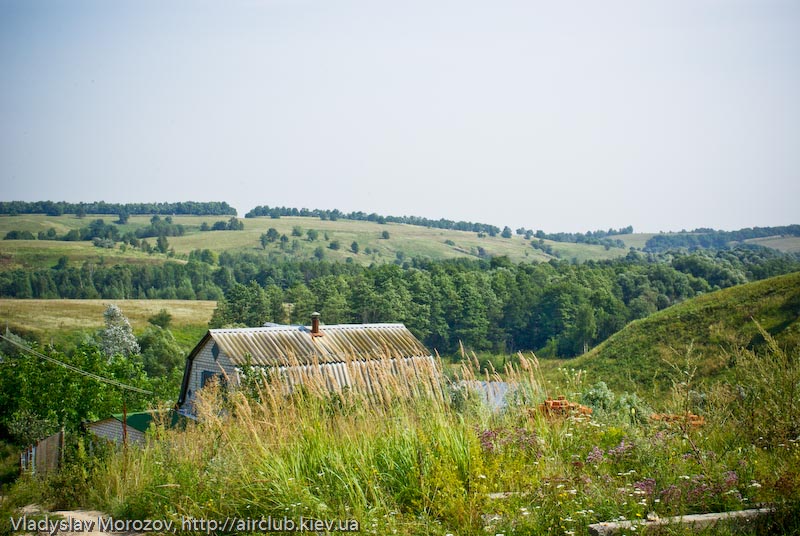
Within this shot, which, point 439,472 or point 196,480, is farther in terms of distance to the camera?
point 196,480

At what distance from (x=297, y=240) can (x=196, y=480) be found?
158 meters

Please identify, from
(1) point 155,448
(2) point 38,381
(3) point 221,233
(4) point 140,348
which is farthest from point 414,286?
(3) point 221,233

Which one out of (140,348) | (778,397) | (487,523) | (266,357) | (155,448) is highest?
(778,397)

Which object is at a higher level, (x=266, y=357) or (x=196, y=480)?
(x=196, y=480)

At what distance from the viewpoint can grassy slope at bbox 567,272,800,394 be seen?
3653cm

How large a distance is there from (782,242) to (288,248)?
11993cm

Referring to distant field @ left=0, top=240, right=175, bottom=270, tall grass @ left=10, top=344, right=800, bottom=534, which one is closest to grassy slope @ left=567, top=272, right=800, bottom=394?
tall grass @ left=10, top=344, right=800, bottom=534

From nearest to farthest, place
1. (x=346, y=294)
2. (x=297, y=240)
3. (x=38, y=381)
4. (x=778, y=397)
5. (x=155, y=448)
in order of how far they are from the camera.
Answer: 1. (x=778, y=397)
2. (x=155, y=448)
3. (x=38, y=381)
4. (x=346, y=294)
5. (x=297, y=240)

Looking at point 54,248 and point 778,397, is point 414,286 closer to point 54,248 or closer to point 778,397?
point 54,248

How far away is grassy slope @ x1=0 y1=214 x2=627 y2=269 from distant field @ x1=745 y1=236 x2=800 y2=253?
128 feet

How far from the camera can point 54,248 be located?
4466 inches

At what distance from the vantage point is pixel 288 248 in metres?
156

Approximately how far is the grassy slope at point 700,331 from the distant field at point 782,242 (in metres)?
104

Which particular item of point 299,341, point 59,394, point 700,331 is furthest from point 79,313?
point 700,331
